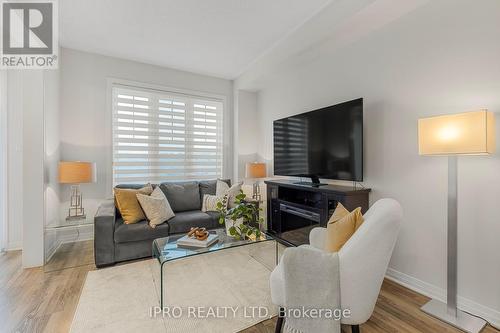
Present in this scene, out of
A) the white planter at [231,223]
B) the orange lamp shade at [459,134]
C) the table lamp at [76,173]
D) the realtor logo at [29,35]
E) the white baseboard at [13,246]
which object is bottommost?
the white baseboard at [13,246]

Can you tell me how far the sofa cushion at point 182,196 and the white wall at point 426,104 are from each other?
2.35 meters

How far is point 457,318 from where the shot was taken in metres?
1.70

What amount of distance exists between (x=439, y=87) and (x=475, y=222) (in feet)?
3.65

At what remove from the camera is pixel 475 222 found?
5.89 ft

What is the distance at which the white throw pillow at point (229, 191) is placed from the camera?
348 cm

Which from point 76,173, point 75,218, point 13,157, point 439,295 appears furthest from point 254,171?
point 13,157

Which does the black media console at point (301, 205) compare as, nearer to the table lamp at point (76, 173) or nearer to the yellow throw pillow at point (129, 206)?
the yellow throw pillow at point (129, 206)

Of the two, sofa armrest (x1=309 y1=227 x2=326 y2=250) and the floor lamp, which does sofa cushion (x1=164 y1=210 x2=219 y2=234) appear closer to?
sofa armrest (x1=309 y1=227 x2=326 y2=250)

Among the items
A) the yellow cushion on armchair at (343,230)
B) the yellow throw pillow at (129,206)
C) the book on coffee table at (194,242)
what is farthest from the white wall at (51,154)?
the yellow cushion on armchair at (343,230)

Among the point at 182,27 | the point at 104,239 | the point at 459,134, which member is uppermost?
the point at 182,27

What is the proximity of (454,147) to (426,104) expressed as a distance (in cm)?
63

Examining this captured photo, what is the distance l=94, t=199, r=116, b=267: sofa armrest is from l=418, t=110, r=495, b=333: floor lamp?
294cm

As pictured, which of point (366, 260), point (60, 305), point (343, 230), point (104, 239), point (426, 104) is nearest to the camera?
point (366, 260)

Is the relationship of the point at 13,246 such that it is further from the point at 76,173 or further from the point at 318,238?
the point at 318,238
